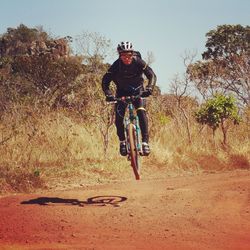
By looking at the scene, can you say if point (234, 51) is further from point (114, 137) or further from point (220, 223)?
point (220, 223)

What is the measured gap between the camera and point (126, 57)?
24.5 ft

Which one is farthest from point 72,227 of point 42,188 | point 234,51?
point 234,51

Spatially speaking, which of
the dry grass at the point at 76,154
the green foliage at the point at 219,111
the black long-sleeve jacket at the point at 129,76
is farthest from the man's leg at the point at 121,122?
the green foliage at the point at 219,111

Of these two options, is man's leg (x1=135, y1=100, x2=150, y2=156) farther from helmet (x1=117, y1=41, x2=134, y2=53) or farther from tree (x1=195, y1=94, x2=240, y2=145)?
tree (x1=195, y1=94, x2=240, y2=145)

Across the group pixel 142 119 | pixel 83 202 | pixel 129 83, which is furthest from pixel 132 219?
pixel 129 83

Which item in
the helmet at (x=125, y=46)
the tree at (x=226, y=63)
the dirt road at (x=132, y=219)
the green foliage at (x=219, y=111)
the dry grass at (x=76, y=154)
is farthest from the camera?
the tree at (x=226, y=63)

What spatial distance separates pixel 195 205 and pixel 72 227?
7.81 ft

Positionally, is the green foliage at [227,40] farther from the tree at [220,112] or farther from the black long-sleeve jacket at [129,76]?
the black long-sleeve jacket at [129,76]

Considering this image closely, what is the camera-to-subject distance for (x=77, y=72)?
125 feet

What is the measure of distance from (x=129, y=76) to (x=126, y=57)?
381mm

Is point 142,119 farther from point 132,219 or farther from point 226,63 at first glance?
point 226,63

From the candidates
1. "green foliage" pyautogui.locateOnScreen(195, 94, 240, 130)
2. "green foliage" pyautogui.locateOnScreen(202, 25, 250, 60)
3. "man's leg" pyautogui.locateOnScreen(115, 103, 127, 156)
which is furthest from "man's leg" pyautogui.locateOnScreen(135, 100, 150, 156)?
"green foliage" pyautogui.locateOnScreen(202, 25, 250, 60)

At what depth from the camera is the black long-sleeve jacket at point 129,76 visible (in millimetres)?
7625

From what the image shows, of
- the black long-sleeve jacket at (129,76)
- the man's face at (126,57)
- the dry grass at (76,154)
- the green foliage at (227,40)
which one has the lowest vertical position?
the dry grass at (76,154)
